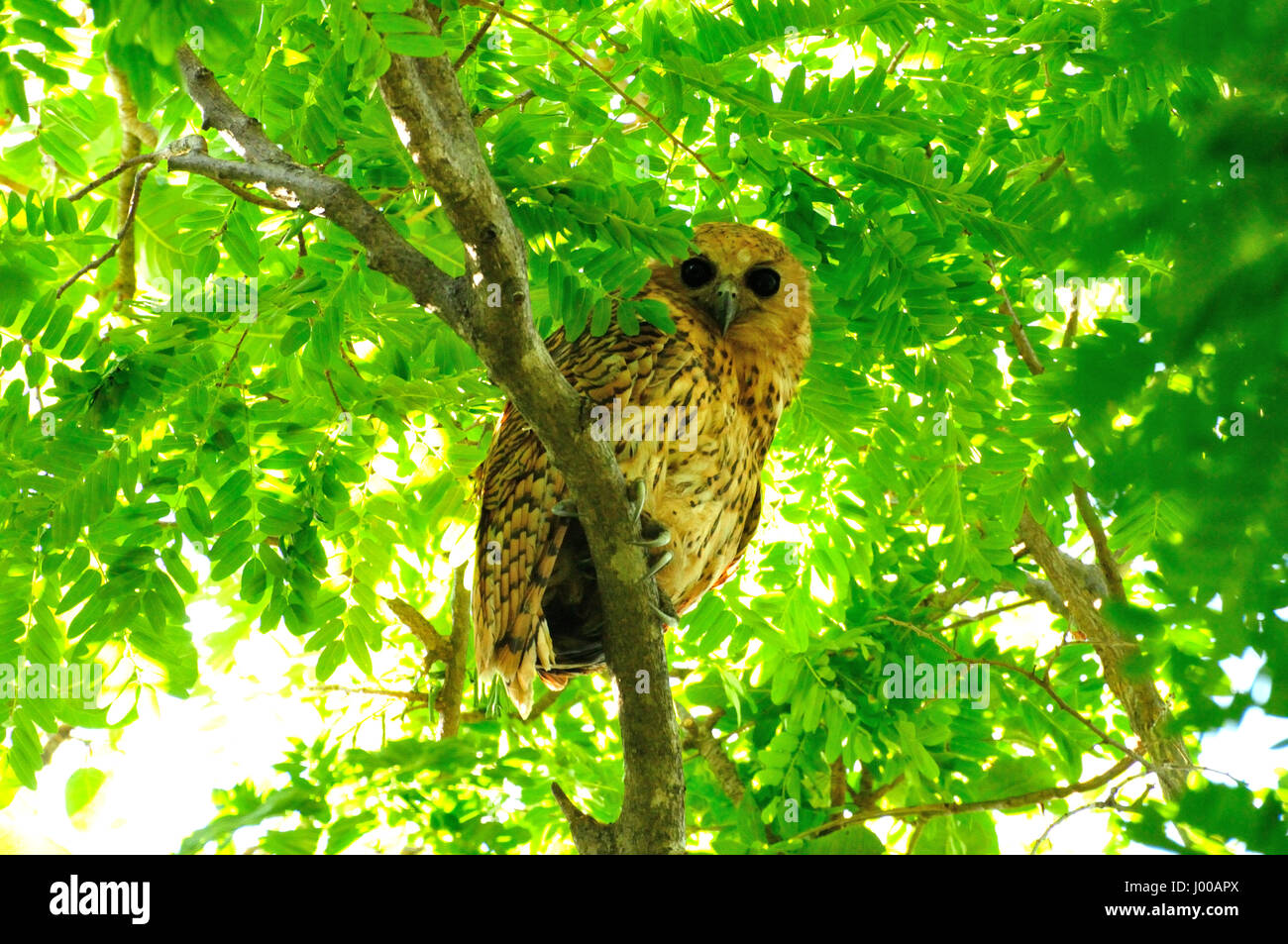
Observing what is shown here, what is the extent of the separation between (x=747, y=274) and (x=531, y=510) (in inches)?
43.9

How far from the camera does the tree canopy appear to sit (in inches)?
40.8

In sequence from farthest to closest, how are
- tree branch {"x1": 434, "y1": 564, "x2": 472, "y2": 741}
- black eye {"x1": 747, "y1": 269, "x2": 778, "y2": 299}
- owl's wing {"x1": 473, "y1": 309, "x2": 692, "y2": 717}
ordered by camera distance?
tree branch {"x1": 434, "y1": 564, "x2": 472, "y2": 741} → black eye {"x1": 747, "y1": 269, "x2": 778, "y2": 299} → owl's wing {"x1": 473, "y1": 309, "x2": 692, "y2": 717}

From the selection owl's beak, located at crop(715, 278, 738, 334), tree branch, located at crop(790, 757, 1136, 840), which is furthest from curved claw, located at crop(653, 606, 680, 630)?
tree branch, located at crop(790, 757, 1136, 840)

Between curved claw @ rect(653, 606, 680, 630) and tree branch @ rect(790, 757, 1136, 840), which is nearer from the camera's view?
curved claw @ rect(653, 606, 680, 630)

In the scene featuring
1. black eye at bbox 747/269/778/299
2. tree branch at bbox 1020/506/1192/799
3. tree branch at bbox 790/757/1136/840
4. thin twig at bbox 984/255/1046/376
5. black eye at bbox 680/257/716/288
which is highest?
black eye at bbox 680/257/716/288

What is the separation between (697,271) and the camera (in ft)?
11.7

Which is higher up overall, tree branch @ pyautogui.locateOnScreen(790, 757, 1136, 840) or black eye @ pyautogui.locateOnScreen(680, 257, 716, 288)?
black eye @ pyautogui.locateOnScreen(680, 257, 716, 288)

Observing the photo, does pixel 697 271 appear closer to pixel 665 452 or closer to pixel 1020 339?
pixel 665 452

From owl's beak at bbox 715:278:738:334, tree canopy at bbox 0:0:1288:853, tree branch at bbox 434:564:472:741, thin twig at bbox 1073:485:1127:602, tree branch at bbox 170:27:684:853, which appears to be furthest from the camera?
tree branch at bbox 434:564:472:741

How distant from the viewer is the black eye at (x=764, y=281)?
3553 mm

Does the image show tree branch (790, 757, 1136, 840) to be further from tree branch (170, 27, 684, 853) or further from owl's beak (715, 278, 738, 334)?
owl's beak (715, 278, 738, 334)

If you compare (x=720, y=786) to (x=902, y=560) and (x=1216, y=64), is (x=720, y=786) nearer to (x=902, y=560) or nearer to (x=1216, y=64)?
(x=902, y=560)

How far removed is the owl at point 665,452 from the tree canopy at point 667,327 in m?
0.15
